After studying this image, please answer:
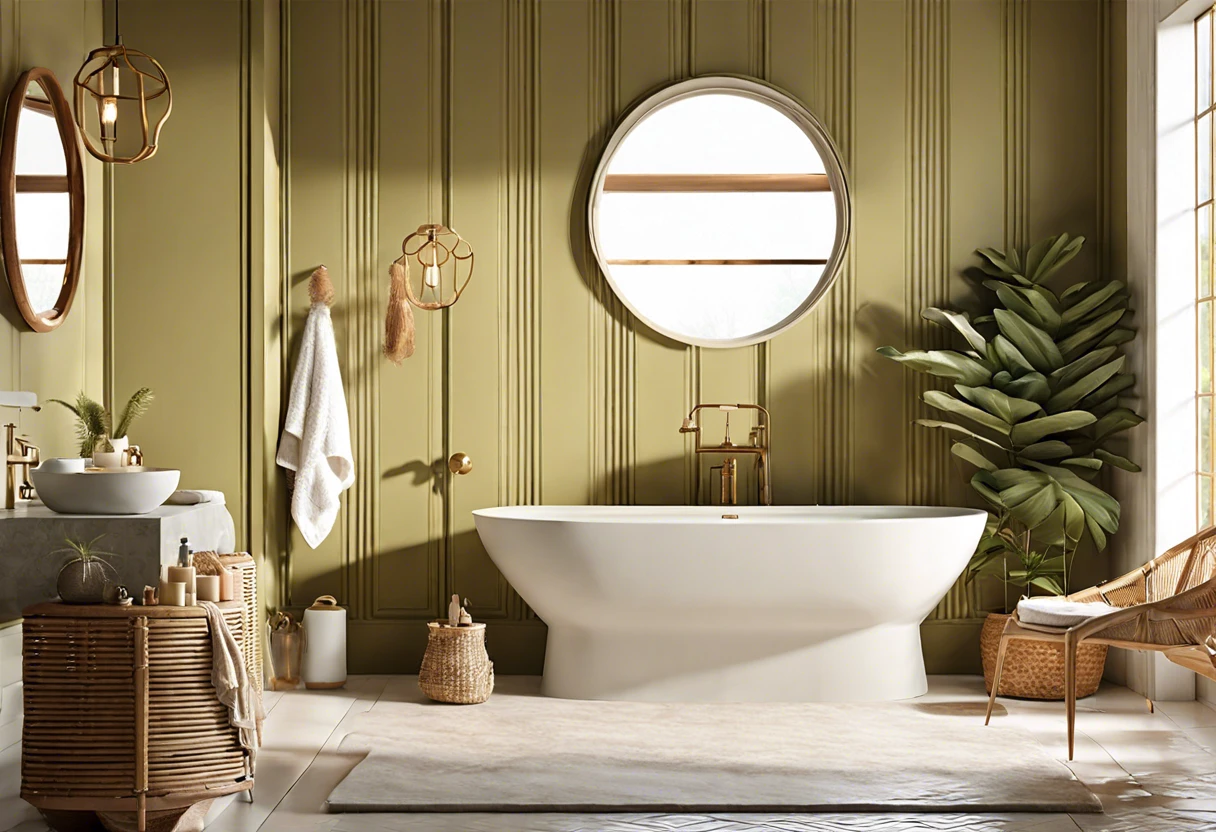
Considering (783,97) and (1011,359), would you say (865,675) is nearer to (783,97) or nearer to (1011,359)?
(1011,359)

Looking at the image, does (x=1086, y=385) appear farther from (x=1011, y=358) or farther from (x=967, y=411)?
(x=967, y=411)

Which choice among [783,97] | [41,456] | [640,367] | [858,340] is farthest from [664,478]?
[41,456]

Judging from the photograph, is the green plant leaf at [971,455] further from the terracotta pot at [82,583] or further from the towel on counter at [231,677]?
the terracotta pot at [82,583]

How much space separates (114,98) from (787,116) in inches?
97.4

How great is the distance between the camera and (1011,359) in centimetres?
411

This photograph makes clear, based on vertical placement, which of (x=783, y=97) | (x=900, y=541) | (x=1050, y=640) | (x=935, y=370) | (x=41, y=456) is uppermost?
(x=783, y=97)

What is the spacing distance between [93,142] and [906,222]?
306 centimetres

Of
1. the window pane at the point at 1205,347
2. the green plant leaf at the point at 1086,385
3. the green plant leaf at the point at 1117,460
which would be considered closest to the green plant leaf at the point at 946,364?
the green plant leaf at the point at 1086,385

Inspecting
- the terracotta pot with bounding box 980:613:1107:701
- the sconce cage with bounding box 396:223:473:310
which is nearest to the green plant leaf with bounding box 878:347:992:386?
the terracotta pot with bounding box 980:613:1107:701

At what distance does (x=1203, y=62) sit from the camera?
3969 mm

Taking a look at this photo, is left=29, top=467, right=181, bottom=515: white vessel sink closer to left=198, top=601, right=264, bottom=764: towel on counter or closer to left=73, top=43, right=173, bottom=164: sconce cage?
left=198, top=601, right=264, bottom=764: towel on counter

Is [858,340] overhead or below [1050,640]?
overhead

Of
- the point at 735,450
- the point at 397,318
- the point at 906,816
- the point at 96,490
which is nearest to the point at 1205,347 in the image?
the point at 735,450

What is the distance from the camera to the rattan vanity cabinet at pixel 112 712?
96.7 inches
